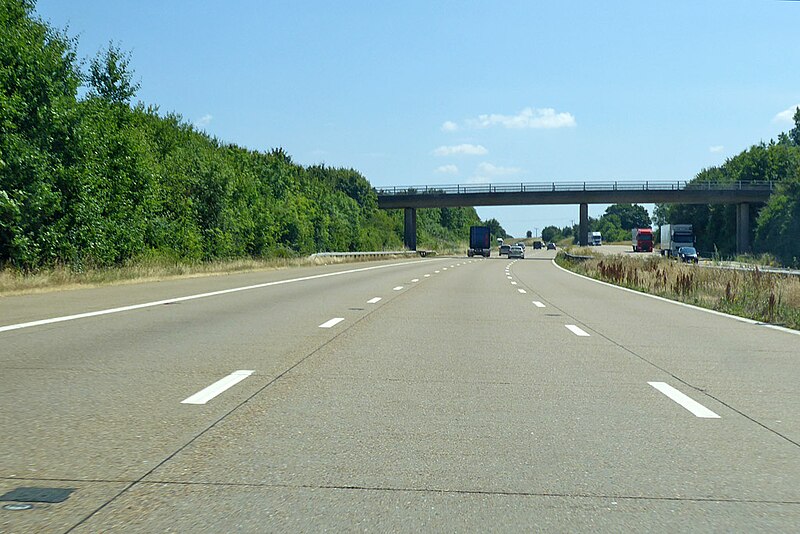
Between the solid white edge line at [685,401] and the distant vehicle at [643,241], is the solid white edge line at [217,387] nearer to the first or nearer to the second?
the solid white edge line at [685,401]

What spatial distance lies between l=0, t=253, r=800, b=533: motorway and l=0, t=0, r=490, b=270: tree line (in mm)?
13837

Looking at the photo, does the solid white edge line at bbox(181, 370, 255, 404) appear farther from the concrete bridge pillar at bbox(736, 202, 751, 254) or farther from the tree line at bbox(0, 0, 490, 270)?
the concrete bridge pillar at bbox(736, 202, 751, 254)

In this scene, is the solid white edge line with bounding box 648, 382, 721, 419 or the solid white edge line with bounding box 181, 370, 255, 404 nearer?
the solid white edge line with bounding box 648, 382, 721, 419

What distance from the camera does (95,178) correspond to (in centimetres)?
2986

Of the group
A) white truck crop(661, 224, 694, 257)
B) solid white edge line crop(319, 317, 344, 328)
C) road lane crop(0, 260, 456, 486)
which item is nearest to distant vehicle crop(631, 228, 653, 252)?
white truck crop(661, 224, 694, 257)

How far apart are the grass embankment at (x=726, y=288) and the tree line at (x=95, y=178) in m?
18.9

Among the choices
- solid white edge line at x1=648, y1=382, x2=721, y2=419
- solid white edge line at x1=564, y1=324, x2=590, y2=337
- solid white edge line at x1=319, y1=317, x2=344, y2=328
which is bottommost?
solid white edge line at x1=564, y1=324, x2=590, y2=337

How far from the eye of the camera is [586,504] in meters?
4.95

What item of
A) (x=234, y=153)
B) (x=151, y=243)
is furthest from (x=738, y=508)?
(x=234, y=153)

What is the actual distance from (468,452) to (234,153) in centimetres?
6917

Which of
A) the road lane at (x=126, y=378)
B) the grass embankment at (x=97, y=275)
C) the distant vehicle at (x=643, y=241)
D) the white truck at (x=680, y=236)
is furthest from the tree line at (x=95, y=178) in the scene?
the distant vehicle at (x=643, y=241)

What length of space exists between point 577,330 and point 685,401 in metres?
6.71

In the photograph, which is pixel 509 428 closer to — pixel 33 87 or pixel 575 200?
pixel 33 87

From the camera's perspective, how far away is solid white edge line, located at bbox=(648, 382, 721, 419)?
759 cm
